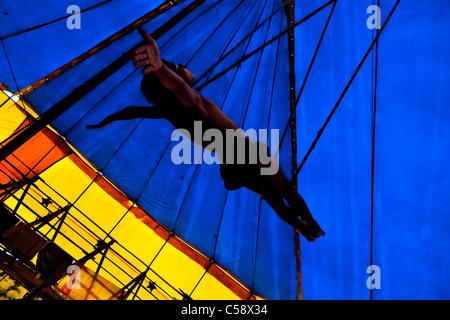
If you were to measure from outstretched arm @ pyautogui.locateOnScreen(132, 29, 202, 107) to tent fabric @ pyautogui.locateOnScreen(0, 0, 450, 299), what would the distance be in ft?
2.77

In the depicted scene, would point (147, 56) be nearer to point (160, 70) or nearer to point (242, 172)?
point (160, 70)

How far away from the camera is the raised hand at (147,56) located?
1.42 meters

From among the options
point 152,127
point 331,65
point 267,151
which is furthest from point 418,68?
point 152,127

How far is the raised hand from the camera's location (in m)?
1.42

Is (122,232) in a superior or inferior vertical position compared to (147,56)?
superior

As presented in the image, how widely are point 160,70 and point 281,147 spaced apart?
252cm

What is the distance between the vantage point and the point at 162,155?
4363 millimetres

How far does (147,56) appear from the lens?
1.44 metres

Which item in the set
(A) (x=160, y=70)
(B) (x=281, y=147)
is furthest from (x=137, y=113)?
(B) (x=281, y=147)

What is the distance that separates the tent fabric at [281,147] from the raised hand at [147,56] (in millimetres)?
1024

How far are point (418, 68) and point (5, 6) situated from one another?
385 centimetres

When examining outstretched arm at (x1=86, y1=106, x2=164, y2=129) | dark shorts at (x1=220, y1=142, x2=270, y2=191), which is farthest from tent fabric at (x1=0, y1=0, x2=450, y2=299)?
dark shorts at (x1=220, y1=142, x2=270, y2=191)

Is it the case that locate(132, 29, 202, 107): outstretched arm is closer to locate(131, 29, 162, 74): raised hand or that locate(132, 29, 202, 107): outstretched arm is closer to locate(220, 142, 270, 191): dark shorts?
locate(131, 29, 162, 74): raised hand

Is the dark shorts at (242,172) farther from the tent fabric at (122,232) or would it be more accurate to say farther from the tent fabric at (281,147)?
the tent fabric at (122,232)
